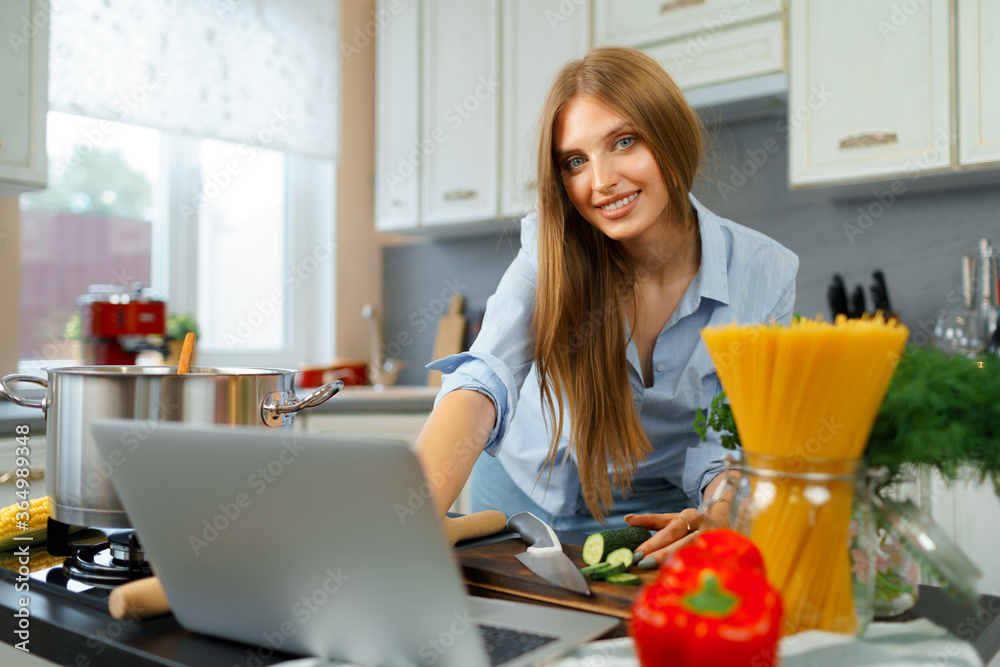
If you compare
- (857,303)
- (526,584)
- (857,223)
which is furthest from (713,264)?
(857,223)

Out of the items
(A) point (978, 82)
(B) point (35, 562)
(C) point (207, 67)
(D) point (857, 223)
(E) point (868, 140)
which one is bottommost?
(B) point (35, 562)

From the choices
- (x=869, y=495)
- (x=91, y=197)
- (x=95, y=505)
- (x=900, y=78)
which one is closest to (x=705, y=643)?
(x=869, y=495)

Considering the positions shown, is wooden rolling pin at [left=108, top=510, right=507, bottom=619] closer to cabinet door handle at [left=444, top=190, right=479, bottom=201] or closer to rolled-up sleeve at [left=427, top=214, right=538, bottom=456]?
rolled-up sleeve at [left=427, top=214, right=538, bottom=456]

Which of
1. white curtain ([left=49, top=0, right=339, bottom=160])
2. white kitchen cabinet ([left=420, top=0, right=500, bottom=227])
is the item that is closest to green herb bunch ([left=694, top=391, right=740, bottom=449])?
white kitchen cabinet ([left=420, top=0, right=500, bottom=227])

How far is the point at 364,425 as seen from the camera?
8.38ft

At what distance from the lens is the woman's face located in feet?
3.84

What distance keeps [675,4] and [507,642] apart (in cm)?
223

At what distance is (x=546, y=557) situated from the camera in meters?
0.78

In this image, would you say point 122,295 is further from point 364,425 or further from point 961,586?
point 961,586

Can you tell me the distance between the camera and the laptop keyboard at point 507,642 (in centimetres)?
56

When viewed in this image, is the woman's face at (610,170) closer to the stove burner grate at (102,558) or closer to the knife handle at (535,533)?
the knife handle at (535,533)

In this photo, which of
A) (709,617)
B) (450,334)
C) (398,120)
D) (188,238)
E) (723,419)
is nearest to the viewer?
(709,617)

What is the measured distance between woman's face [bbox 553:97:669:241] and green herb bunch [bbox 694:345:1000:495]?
637mm

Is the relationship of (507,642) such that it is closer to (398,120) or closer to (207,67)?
(207,67)
